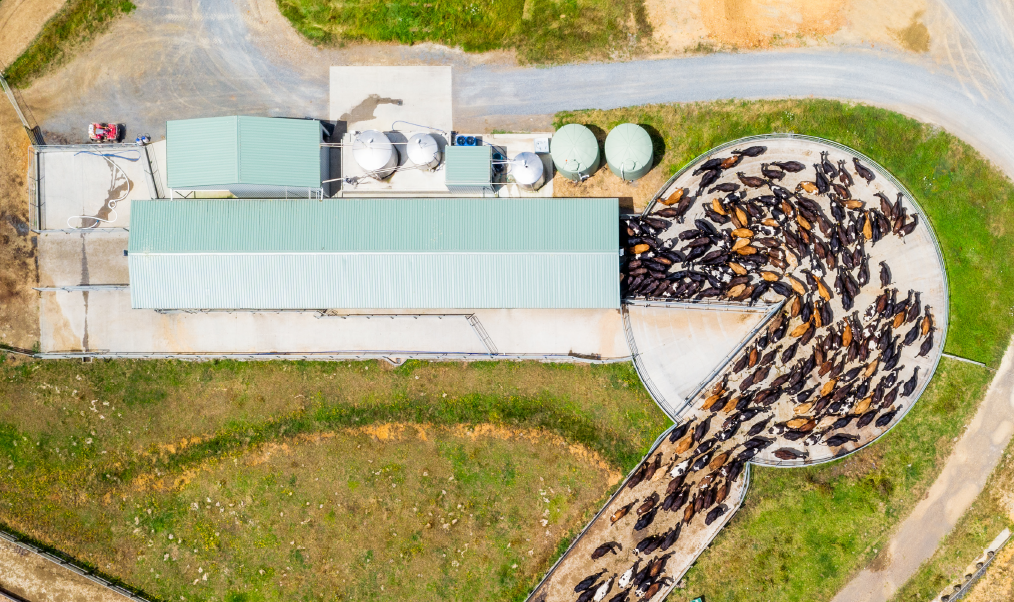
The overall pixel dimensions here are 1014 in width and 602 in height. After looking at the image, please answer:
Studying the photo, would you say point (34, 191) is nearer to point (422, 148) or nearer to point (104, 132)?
point (104, 132)

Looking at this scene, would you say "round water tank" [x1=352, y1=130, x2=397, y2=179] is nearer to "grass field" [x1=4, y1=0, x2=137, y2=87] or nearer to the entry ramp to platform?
the entry ramp to platform

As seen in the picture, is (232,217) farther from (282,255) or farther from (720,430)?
(720,430)

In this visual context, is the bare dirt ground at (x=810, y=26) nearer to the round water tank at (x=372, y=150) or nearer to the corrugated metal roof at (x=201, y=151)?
the round water tank at (x=372, y=150)

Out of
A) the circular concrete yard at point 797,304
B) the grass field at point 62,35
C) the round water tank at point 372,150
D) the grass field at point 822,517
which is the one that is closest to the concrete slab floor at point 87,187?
the grass field at point 62,35

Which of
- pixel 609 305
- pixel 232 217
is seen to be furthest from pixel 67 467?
pixel 609 305

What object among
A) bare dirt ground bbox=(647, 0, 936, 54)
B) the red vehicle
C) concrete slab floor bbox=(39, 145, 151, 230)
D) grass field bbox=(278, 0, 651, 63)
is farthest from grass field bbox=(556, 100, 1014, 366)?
the red vehicle
